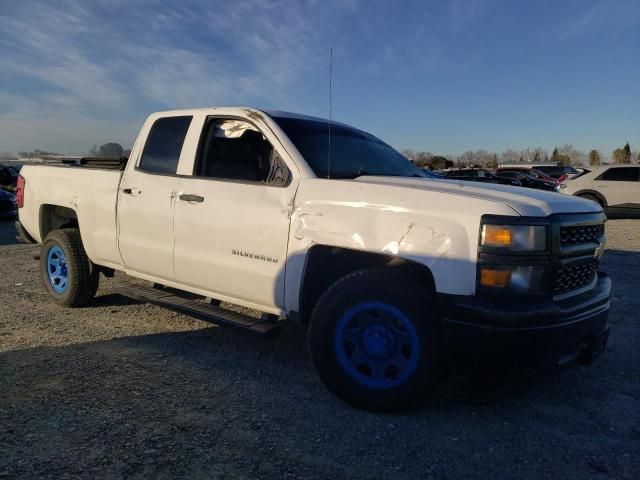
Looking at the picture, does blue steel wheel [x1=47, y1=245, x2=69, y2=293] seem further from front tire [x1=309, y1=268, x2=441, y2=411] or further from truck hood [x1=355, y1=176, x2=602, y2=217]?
truck hood [x1=355, y1=176, x2=602, y2=217]

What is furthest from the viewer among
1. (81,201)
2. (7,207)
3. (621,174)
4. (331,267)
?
(621,174)

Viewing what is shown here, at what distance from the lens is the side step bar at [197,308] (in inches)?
142

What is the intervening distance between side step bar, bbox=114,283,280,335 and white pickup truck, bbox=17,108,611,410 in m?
0.02

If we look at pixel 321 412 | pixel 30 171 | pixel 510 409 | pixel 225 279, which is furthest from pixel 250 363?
pixel 30 171

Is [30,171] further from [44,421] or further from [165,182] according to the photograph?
[44,421]

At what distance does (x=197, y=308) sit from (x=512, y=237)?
7.85ft

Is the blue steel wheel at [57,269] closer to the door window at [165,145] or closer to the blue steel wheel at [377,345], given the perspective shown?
the door window at [165,145]

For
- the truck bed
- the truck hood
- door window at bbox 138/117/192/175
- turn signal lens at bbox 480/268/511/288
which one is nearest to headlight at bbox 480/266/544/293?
turn signal lens at bbox 480/268/511/288

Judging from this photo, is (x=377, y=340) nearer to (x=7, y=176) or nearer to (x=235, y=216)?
(x=235, y=216)

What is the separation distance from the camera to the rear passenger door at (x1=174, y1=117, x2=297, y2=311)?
3523 mm

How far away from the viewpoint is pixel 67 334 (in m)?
4.48

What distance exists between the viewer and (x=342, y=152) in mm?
4066

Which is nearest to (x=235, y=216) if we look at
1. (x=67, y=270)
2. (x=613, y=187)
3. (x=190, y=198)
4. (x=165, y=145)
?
(x=190, y=198)

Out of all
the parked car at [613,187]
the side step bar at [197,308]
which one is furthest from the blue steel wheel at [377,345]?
the parked car at [613,187]
